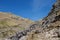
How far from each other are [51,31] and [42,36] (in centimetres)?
165

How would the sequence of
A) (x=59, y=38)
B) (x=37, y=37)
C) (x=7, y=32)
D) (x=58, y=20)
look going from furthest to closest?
(x=7, y=32) → (x=58, y=20) → (x=37, y=37) → (x=59, y=38)

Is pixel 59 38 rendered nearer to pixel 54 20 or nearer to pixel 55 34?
pixel 55 34

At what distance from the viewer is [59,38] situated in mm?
27328

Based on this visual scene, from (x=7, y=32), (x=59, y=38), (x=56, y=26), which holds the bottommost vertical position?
(x=59, y=38)

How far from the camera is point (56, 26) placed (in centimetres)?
2962

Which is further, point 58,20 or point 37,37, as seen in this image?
point 58,20

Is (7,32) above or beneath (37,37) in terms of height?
above

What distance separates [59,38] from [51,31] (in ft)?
6.61

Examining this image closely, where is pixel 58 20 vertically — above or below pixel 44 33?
above

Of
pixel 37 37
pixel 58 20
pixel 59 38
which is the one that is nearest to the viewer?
pixel 59 38

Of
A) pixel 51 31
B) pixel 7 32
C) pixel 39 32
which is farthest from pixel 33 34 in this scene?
pixel 7 32

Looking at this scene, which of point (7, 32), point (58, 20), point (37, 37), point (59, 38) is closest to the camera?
point (59, 38)

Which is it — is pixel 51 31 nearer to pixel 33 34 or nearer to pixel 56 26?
pixel 56 26

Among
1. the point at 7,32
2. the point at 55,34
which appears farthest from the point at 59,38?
the point at 7,32
